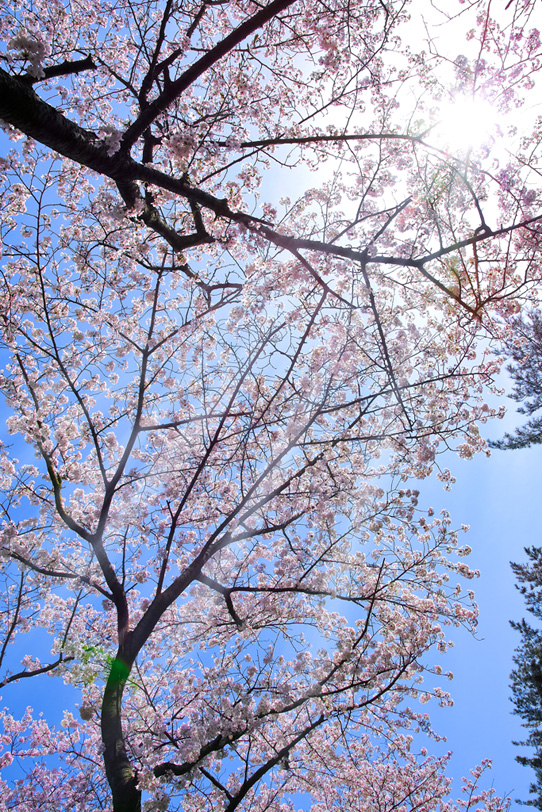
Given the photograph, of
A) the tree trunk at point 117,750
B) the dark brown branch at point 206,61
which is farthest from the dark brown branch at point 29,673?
the dark brown branch at point 206,61

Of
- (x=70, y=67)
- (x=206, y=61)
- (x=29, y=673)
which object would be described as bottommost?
(x=29, y=673)

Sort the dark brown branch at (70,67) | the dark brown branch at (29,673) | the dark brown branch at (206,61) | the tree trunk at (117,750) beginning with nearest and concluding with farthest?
the dark brown branch at (206,61) → the tree trunk at (117,750) → the dark brown branch at (70,67) → the dark brown branch at (29,673)

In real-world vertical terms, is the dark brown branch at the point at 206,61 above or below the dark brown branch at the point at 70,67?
below

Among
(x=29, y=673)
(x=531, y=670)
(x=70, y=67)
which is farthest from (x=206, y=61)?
(x=531, y=670)

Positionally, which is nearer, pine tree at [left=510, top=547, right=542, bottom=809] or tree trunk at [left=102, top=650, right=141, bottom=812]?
tree trunk at [left=102, top=650, right=141, bottom=812]

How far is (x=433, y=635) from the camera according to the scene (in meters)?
6.80

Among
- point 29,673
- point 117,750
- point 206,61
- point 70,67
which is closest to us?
point 206,61

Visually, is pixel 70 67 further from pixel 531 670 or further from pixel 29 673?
pixel 531 670

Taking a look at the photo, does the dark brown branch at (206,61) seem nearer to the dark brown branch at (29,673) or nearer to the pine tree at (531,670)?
the dark brown branch at (29,673)

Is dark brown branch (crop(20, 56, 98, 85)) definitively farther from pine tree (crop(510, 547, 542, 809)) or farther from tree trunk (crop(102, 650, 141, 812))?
pine tree (crop(510, 547, 542, 809))

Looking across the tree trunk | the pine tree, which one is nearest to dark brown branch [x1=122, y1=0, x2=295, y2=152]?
the tree trunk

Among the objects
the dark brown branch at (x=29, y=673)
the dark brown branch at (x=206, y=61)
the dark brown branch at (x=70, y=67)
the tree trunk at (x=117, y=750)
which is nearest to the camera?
the dark brown branch at (x=206, y=61)

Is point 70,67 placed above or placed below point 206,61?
above

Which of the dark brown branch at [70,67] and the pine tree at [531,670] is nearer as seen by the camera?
the dark brown branch at [70,67]
